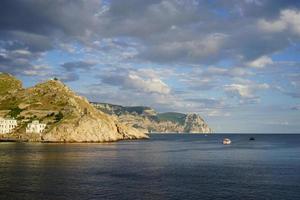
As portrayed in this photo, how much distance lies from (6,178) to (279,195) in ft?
211

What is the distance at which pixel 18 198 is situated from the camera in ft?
234

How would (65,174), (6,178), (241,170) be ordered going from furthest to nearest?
(241,170) → (65,174) → (6,178)

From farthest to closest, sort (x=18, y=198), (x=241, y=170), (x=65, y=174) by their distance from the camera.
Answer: (x=241, y=170) → (x=65, y=174) → (x=18, y=198)

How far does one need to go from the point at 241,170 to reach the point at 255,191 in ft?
123

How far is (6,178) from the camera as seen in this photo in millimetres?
93812

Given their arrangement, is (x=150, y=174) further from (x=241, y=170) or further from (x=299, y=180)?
(x=299, y=180)

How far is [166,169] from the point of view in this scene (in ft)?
392

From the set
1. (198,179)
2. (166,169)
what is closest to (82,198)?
(198,179)

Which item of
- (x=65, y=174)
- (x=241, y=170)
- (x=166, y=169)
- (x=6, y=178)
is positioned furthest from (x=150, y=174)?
(x=6, y=178)

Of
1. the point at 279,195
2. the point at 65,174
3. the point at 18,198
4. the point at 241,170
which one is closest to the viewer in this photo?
the point at 18,198

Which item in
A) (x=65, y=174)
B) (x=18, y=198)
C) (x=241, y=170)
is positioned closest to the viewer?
(x=18, y=198)

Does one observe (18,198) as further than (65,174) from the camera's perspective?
No

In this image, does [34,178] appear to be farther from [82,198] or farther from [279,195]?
[279,195]

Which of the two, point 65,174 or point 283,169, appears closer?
point 65,174
